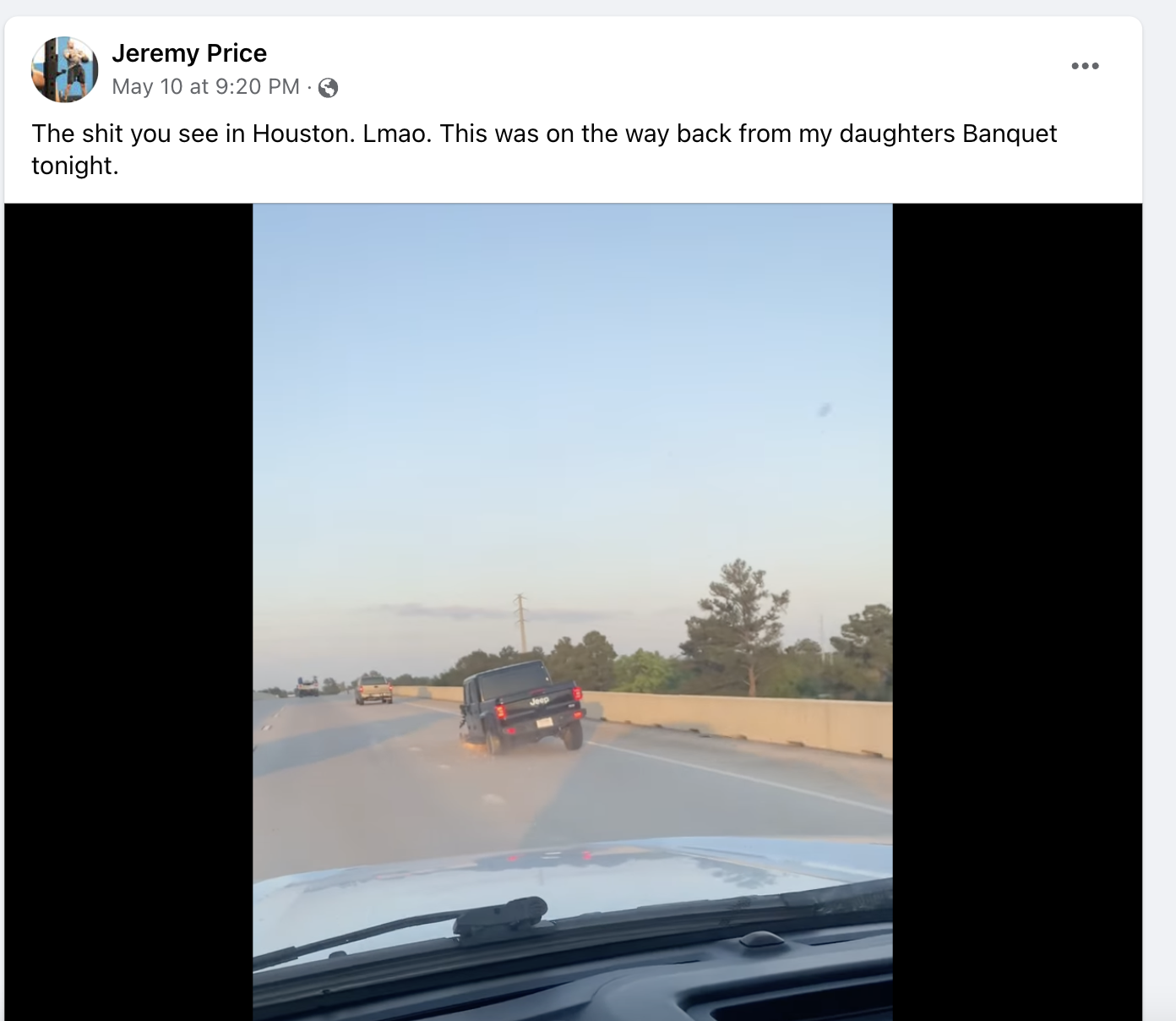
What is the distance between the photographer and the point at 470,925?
320 cm

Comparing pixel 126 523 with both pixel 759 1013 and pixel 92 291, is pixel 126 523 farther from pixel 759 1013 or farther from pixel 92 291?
pixel 759 1013

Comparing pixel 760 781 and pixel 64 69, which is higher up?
pixel 64 69

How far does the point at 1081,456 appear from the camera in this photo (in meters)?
2.86

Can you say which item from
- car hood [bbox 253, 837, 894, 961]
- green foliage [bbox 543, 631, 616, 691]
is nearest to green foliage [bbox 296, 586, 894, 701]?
green foliage [bbox 543, 631, 616, 691]

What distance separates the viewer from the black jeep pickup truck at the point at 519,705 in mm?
17375

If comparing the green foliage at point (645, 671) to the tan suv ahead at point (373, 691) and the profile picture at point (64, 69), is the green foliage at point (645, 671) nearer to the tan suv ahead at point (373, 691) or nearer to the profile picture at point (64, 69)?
the tan suv ahead at point (373, 691)

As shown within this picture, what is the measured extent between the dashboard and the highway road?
148cm

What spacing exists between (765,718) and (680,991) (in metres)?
20.5

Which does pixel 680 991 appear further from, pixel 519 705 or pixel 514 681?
pixel 519 705

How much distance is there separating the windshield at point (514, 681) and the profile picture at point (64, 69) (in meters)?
14.8

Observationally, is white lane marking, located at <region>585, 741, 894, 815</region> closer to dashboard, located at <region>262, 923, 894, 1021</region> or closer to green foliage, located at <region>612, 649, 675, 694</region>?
dashboard, located at <region>262, 923, 894, 1021</region>

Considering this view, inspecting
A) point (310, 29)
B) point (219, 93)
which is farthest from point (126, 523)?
point (310, 29)

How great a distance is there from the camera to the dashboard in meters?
2.85

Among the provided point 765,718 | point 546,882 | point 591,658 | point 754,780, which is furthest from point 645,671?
point 546,882
